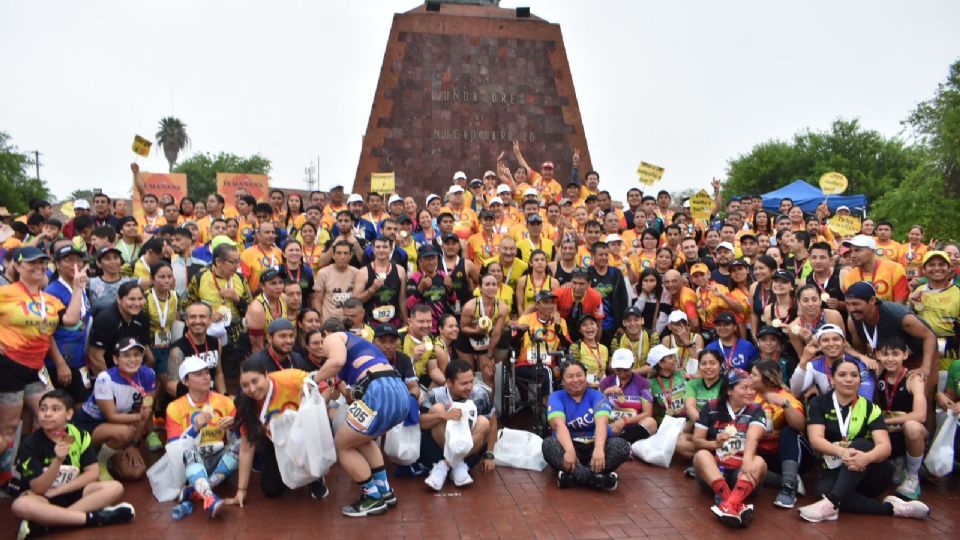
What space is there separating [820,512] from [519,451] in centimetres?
238

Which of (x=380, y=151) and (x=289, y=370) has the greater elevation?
(x=380, y=151)

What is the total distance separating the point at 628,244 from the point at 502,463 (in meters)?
4.51

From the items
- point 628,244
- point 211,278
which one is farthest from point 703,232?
point 211,278

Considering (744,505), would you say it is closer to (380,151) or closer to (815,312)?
(815,312)

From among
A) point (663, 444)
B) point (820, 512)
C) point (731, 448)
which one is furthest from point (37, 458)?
→ point (820, 512)

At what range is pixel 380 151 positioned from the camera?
15.0m

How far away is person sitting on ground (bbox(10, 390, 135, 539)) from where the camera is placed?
450 cm

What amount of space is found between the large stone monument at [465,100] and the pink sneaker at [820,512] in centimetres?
1120

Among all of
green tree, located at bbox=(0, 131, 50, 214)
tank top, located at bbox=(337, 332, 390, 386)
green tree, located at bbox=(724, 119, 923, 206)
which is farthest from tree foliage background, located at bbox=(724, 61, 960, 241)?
green tree, located at bbox=(0, 131, 50, 214)

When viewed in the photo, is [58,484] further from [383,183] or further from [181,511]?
[383,183]

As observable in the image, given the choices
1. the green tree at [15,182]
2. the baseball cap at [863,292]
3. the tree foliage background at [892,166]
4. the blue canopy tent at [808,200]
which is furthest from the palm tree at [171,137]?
the baseball cap at [863,292]

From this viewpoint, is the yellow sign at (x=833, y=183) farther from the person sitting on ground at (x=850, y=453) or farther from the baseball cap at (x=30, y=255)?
the baseball cap at (x=30, y=255)

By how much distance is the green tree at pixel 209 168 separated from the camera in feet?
170

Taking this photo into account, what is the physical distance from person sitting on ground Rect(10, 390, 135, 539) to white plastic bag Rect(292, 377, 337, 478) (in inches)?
49.4
